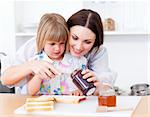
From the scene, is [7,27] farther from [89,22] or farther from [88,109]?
[88,109]

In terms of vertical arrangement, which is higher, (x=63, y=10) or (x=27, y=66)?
(x=63, y=10)

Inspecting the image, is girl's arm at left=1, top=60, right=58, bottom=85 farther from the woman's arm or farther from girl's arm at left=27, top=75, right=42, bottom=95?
the woman's arm

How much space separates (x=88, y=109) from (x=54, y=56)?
0.54m

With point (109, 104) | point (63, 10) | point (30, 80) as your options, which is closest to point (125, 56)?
point (63, 10)

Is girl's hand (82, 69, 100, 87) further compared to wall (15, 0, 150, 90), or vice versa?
wall (15, 0, 150, 90)

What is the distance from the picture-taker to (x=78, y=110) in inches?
54.4

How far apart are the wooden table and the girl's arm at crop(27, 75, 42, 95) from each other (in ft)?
0.32

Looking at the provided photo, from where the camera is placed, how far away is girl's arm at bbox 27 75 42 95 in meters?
1.79

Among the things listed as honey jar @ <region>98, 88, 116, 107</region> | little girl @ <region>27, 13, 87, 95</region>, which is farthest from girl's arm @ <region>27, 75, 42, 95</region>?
honey jar @ <region>98, 88, 116, 107</region>

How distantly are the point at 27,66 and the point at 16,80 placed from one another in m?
0.14

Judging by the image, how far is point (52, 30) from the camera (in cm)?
178

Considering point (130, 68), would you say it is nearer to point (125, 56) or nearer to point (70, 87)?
point (125, 56)

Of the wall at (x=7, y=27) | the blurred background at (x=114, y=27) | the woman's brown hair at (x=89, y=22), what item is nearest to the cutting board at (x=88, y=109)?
the woman's brown hair at (x=89, y=22)

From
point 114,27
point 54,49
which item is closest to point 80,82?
point 54,49
